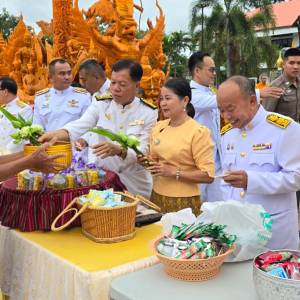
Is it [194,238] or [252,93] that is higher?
[252,93]

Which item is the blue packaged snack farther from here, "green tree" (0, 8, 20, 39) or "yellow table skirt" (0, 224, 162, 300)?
"green tree" (0, 8, 20, 39)

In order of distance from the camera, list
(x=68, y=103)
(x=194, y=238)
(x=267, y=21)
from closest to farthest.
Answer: (x=194, y=238) < (x=68, y=103) < (x=267, y=21)

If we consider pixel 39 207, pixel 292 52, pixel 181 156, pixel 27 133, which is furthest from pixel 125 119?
pixel 292 52

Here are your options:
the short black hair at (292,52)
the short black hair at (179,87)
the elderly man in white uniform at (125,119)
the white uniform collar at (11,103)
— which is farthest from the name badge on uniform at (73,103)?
the short black hair at (292,52)

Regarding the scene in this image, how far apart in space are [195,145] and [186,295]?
1.19 meters

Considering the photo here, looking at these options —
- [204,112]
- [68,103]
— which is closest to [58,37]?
[68,103]

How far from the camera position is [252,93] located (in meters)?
1.86

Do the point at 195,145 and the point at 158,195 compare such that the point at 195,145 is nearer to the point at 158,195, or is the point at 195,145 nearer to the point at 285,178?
the point at 158,195

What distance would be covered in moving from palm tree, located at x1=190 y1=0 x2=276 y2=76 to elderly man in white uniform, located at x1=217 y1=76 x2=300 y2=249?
20.0 m

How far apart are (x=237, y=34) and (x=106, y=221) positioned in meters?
20.8

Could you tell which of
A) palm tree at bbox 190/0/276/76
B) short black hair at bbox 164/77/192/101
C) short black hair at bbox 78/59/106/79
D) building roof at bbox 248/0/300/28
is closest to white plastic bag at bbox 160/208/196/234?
short black hair at bbox 164/77/192/101

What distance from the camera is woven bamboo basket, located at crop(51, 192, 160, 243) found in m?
1.72

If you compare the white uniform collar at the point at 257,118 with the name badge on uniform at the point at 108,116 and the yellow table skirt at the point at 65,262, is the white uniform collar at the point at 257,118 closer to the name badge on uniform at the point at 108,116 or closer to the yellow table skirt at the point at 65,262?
the yellow table skirt at the point at 65,262

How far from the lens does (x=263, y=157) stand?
190 cm
